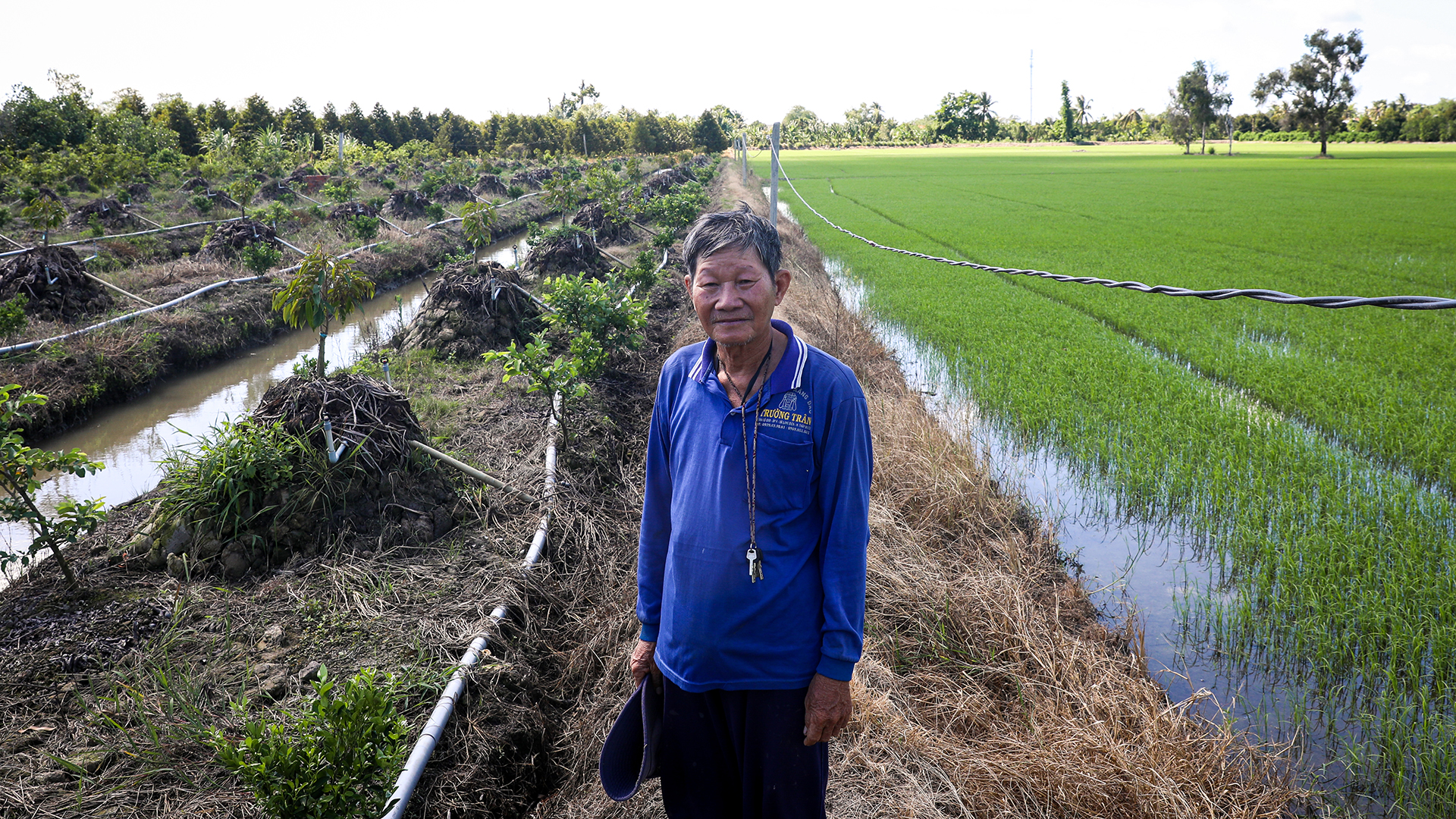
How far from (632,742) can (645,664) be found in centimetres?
23

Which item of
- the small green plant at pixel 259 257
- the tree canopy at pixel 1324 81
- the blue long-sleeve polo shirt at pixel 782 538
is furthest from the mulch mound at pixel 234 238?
the tree canopy at pixel 1324 81

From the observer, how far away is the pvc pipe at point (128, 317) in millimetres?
6852

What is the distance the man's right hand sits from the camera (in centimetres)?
195

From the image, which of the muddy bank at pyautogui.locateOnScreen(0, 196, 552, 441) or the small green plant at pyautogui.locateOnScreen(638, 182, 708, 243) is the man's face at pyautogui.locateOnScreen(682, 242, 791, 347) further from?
the small green plant at pyautogui.locateOnScreen(638, 182, 708, 243)

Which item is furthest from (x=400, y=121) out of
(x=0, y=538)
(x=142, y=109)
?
(x=0, y=538)

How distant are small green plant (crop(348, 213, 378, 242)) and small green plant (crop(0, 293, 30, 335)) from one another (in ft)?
21.6

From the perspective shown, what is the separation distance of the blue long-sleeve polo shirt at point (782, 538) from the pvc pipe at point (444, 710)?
1132 millimetres

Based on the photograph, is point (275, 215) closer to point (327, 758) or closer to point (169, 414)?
point (169, 414)

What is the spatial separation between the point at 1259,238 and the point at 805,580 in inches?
700

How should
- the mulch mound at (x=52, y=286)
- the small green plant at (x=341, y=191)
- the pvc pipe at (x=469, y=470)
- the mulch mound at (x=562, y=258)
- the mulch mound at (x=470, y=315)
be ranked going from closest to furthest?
the pvc pipe at (x=469, y=470)
the mulch mound at (x=470, y=315)
the mulch mound at (x=52, y=286)
the mulch mound at (x=562, y=258)
the small green plant at (x=341, y=191)

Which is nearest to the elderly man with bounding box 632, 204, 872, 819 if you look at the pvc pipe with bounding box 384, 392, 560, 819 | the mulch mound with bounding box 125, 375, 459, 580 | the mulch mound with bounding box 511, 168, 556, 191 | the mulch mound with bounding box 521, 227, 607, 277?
the pvc pipe with bounding box 384, 392, 560, 819

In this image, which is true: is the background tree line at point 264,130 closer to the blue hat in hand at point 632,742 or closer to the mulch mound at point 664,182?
the mulch mound at point 664,182

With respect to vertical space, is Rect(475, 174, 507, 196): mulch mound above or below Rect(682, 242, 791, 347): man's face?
above

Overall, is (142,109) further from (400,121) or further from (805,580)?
(805,580)
